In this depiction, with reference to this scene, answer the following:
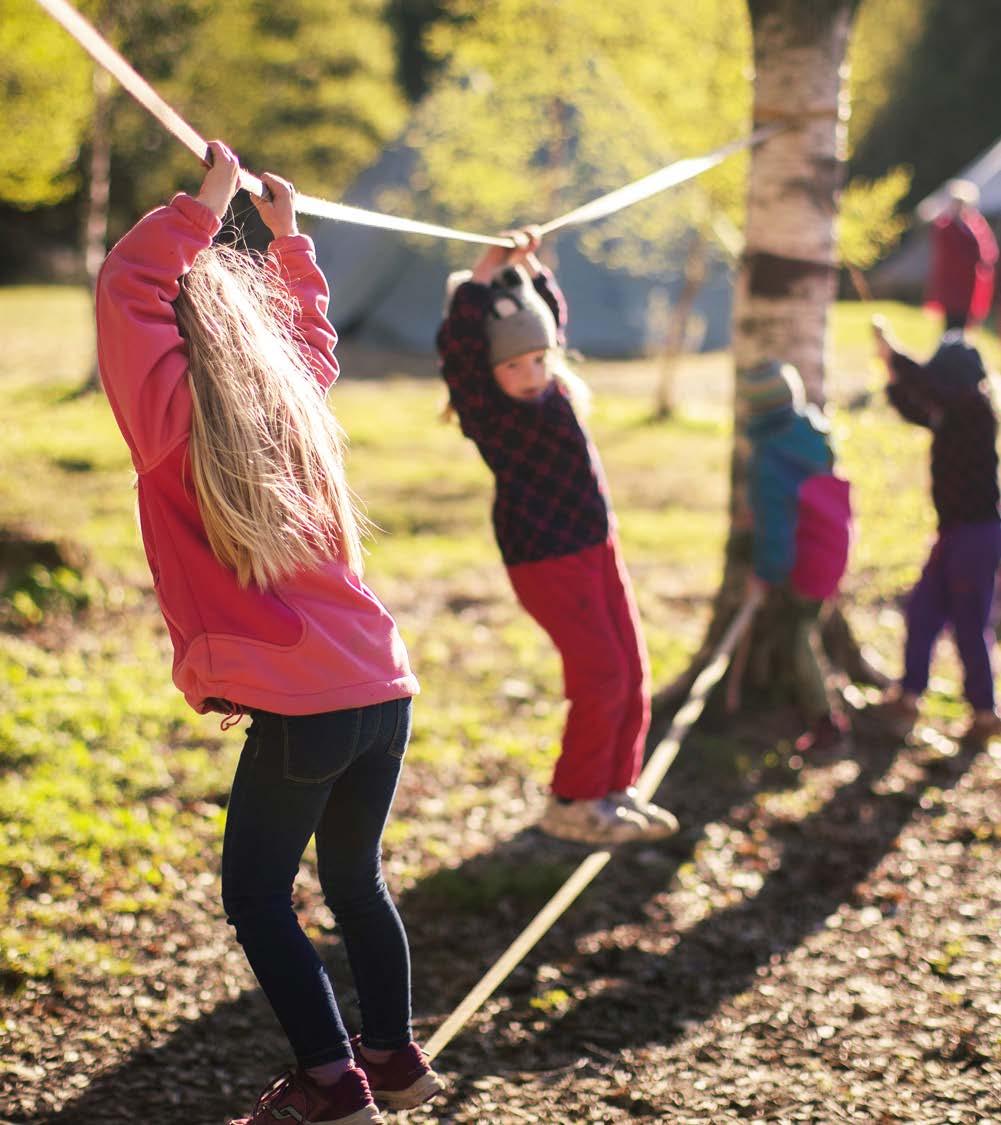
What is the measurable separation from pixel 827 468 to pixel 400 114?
30.7m

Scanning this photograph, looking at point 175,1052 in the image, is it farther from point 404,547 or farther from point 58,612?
point 404,547

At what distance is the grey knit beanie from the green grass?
1.12 m

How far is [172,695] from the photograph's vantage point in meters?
5.87

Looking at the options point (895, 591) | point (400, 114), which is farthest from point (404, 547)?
point (400, 114)

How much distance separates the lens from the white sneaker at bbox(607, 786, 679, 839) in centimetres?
389

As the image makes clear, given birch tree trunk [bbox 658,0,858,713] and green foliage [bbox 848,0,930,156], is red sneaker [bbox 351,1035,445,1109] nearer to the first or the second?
birch tree trunk [bbox 658,0,858,713]

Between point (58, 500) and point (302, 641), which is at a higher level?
point (302, 641)

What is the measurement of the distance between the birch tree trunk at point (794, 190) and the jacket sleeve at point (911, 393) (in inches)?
13.0

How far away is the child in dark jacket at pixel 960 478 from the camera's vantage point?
530cm

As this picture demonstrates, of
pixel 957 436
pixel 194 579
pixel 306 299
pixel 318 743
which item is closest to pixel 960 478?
pixel 957 436

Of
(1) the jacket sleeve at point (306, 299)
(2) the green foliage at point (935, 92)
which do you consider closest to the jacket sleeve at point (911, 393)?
(1) the jacket sleeve at point (306, 299)

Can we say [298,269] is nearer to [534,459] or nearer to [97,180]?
[534,459]

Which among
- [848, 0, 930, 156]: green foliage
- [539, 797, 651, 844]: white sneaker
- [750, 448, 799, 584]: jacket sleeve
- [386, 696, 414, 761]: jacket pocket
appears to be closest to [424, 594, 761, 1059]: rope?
[539, 797, 651, 844]: white sneaker

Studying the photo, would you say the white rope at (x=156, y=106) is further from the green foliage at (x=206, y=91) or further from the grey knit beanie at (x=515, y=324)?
the green foliage at (x=206, y=91)
